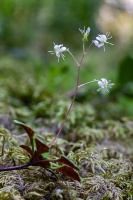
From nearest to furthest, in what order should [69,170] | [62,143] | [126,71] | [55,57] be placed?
[69,170] < [62,143] < [126,71] < [55,57]

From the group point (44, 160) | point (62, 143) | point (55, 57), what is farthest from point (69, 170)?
point (55, 57)

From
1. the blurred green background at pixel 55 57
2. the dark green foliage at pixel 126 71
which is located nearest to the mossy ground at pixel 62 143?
the blurred green background at pixel 55 57

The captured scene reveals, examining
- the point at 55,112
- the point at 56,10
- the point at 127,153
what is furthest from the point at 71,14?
the point at 127,153

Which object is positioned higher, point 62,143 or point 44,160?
point 62,143

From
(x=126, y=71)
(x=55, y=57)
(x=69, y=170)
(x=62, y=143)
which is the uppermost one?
(x=55, y=57)

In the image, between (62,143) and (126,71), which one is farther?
(126,71)

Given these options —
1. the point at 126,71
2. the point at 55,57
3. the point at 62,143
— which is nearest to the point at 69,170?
the point at 62,143

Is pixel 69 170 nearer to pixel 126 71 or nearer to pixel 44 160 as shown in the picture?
pixel 44 160

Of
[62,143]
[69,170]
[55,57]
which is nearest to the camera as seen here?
[69,170]

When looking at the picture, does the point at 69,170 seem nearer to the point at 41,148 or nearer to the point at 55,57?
the point at 41,148

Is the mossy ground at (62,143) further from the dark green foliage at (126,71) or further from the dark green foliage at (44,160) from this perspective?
the dark green foliage at (126,71)
